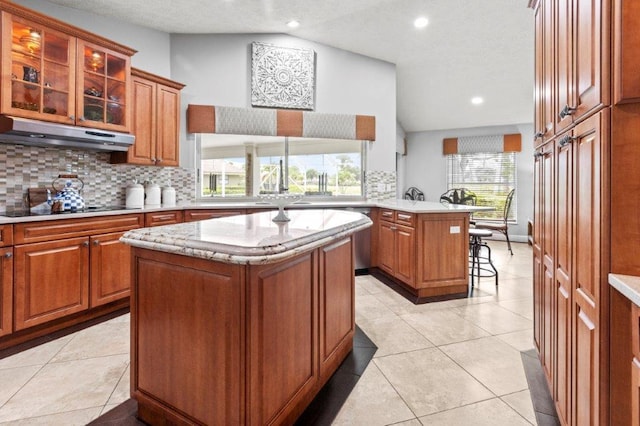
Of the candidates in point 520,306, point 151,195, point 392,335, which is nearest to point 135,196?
point 151,195

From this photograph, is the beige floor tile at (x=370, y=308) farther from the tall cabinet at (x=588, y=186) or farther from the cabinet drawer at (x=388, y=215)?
the tall cabinet at (x=588, y=186)

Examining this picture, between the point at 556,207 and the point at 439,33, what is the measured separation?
11.5 feet

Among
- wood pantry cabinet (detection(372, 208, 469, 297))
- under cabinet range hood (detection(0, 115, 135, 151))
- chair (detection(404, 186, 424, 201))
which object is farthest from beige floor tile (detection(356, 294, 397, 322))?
chair (detection(404, 186, 424, 201))

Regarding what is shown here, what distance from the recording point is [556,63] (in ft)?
4.89

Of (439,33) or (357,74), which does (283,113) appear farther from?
(439,33)

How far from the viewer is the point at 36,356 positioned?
2.23 metres

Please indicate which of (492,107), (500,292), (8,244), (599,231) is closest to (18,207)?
(8,244)

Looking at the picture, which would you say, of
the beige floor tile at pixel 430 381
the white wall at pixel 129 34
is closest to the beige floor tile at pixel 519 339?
the beige floor tile at pixel 430 381

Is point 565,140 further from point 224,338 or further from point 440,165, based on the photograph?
point 440,165

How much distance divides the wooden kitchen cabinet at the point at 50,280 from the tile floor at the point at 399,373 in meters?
0.23

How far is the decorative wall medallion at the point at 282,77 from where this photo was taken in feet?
14.1

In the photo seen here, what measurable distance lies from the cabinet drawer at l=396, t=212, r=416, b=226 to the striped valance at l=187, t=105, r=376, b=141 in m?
1.50

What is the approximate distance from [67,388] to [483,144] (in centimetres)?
756

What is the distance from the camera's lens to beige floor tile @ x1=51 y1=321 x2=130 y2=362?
225 cm
